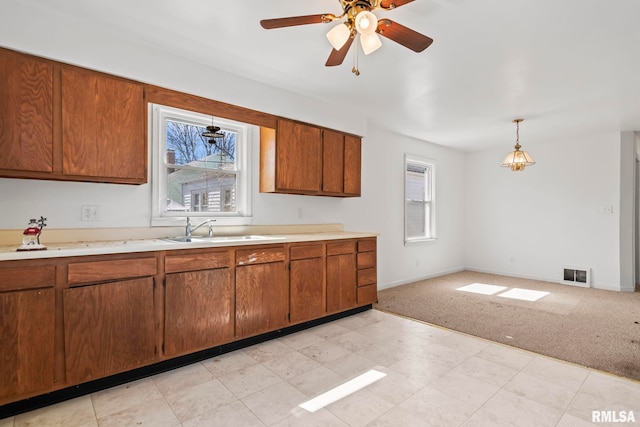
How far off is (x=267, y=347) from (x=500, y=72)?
3.32 m

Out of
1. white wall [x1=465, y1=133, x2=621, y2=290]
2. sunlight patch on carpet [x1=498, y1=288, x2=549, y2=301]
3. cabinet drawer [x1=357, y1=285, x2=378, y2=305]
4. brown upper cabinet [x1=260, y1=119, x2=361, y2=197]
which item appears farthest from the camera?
white wall [x1=465, y1=133, x2=621, y2=290]

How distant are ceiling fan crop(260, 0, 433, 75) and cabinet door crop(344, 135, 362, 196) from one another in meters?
2.15

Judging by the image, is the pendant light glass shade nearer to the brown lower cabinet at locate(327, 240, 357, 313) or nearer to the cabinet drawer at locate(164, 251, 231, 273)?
the brown lower cabinet at locate(327, 240, 357, 313)

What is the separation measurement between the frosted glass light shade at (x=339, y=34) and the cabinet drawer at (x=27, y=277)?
220 centimetres

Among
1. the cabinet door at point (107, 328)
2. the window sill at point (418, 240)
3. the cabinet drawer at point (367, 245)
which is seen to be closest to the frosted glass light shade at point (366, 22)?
the cabinet door at point (107, 328)

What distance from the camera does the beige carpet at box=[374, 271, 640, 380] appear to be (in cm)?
285

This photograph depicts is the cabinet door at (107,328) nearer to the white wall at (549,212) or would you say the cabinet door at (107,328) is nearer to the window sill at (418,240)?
the window sill at (418,240)

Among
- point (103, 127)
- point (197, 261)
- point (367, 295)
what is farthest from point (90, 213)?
point (367, 295)

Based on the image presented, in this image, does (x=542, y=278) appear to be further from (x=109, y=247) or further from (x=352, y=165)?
(x=109, y=247)

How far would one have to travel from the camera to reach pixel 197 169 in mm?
3223

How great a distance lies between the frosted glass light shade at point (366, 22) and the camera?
1.70m

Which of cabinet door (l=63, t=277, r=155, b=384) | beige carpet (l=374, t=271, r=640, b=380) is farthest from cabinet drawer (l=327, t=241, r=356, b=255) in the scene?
cabinet door (l=63, t=277, r=155, b=384)

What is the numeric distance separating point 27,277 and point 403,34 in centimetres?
263

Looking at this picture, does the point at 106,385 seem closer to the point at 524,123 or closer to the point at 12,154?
the point at 12,154
